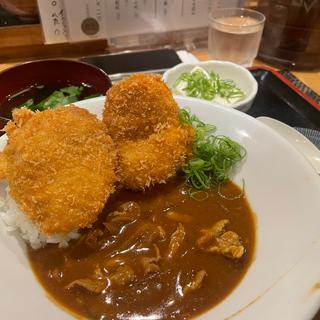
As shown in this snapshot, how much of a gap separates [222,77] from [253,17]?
0.67 m

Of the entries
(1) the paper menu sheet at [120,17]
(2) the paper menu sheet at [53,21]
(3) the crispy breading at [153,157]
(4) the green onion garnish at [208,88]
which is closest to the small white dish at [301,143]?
(4) the green onion garnish at [208,88]

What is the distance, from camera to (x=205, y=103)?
1.93 metres

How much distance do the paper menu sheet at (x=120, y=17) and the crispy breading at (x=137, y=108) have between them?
1.47 meters

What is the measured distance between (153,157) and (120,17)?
5.82 ft

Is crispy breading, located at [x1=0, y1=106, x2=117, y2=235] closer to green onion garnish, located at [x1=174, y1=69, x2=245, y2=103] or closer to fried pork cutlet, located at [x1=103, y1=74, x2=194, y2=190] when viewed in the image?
fried pork cutlet, located at [x1=103, y1=74, x2=194, y2=190]

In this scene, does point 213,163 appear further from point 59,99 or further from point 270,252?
point 59,99

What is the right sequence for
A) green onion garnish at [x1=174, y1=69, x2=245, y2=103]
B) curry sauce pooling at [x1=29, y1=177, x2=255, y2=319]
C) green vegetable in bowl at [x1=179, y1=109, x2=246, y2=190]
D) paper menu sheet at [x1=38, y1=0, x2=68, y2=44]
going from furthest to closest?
1. paper menu sheet at [x1=38, y1=0, x2=68, y2=44]
2. green onion garnish at [x1=174, y1=69, x2=245, y2=103]
3. green vegetable in bowl at [x1=179, y1=109, x2=246, y2=190]
4. curry sauce pooling at [x1=29, y1=177, x2=255, y2=319]

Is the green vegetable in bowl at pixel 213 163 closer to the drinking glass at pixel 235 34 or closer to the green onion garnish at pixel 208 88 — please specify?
A: the green onion garnish at pixel 208 88

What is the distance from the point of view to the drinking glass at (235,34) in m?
2.79

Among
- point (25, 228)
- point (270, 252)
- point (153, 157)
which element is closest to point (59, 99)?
point (153, 157)

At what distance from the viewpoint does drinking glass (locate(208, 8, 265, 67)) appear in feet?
9.14

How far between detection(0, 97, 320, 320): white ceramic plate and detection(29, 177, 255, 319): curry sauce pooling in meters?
0.05

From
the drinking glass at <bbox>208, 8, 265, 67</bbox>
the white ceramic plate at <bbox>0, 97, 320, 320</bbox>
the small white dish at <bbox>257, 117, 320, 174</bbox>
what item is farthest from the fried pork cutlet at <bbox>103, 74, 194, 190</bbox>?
the drinking glass at <bbox>208, 8, 265, 67</bbox>

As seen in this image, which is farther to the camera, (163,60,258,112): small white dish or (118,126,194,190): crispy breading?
(163,60,258,112): small white dish
